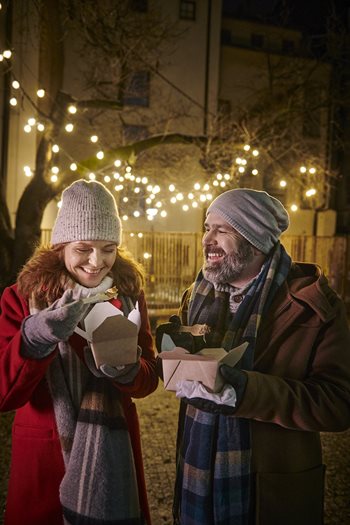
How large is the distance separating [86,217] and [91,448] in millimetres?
1228

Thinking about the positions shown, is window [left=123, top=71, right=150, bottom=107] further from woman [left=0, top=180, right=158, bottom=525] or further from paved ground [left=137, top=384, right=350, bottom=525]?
woman [left=0, top=180, right=158, bottom=525]

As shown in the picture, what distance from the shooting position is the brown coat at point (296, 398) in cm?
201

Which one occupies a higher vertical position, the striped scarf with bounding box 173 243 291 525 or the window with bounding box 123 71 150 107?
the window with bounding box 123 71 150 107

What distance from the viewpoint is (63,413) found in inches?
84.7

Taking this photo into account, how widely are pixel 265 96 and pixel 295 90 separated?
84.8 inches

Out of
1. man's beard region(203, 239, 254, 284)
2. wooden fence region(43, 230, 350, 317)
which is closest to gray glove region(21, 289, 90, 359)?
man's beard region(203, 239, 254, 284)

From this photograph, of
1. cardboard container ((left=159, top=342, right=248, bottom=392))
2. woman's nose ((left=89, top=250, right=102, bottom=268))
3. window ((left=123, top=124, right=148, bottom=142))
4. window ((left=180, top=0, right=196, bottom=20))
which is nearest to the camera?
cardboard container ((left=159, top=342, right=248, bottom=392))

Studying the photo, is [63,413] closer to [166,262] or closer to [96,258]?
[96,258]

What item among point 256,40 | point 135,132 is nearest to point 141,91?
point 135,132

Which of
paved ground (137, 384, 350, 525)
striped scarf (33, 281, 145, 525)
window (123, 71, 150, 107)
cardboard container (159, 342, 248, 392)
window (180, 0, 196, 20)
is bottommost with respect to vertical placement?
paved ground (137, 384, 350, 525)

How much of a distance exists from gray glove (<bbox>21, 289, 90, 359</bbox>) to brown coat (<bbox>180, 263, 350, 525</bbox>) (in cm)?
85

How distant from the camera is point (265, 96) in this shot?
50.1 feet

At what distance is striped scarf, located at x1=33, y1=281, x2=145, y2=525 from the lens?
2145mm

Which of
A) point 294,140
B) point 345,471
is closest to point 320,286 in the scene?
point 345,471
